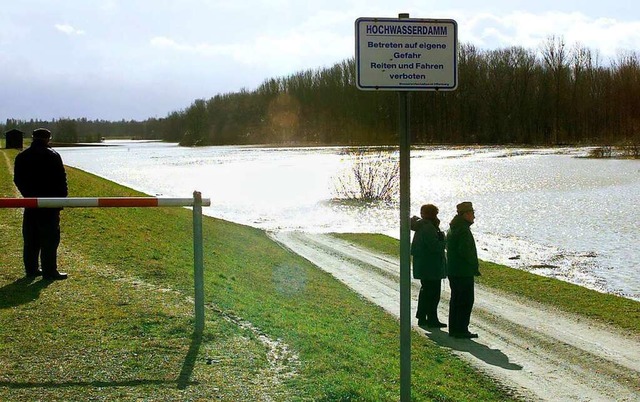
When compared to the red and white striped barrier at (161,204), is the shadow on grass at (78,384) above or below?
below

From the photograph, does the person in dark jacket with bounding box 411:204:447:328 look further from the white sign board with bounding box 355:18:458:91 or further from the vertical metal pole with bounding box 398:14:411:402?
the white sign board with bounding box 355:18:458:91

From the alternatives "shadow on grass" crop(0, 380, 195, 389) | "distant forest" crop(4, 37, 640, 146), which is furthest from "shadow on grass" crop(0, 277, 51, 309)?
"distant forest" crop(4, 37, 640, 146)

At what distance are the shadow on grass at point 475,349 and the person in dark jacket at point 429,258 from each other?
13.0 inches

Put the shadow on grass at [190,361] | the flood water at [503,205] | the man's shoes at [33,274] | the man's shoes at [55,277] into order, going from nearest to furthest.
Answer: the shadow on grass at [190,361] → the man's shoes at [55,277] → the man's shoes at [33,274] → the flood water at [503,205]

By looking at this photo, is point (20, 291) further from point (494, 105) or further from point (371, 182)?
point (494, 105)

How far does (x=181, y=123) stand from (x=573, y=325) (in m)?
163

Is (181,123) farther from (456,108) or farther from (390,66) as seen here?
(390,66)

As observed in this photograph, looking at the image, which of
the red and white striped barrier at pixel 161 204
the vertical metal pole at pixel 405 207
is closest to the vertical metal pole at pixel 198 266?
the red and white striped barrier at pixel 161 204

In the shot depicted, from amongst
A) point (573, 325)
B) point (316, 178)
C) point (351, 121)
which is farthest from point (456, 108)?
point (573, 325)

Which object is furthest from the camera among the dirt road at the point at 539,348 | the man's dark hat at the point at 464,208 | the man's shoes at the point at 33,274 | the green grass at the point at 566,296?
the green grass at the point at 566,296

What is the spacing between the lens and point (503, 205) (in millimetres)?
30766

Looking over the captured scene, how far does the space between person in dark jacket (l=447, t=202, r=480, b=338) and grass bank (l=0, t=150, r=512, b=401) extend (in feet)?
1.79

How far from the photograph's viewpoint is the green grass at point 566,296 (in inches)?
422

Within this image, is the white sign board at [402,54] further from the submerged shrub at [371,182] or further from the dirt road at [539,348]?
the submerged shrub at [371,182]
